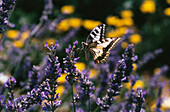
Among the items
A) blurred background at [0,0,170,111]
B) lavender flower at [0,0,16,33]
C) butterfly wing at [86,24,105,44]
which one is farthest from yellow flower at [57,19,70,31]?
lavender flower at [0,0,16,33]

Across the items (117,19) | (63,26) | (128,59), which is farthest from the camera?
(117,19)

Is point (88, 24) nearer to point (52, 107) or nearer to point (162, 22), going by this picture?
point (162, 22)

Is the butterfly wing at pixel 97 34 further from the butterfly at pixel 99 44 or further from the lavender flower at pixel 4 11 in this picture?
the lavender flower at pixel 4 11

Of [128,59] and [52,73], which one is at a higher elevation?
[128,59]

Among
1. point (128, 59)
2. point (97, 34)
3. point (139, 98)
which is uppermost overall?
point (97, 34)

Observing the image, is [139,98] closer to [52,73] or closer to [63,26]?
[52,73]

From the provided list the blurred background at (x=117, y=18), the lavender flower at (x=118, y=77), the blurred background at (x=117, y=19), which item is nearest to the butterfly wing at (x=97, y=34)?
the lavender flower at (x=118, y=77)

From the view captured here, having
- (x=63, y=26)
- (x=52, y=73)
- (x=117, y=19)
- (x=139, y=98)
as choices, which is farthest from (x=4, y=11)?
(x=117, y=19)

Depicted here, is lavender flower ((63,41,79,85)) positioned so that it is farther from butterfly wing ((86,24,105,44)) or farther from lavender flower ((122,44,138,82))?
butterfly wing ((86,24,105,44))
